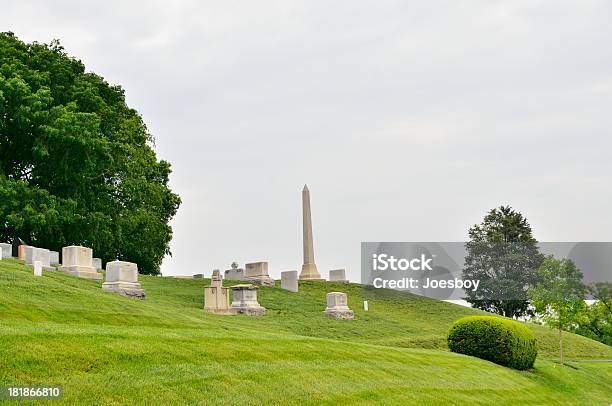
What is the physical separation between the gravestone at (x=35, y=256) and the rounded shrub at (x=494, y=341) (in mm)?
16370

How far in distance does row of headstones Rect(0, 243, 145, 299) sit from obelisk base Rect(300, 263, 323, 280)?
827 inches

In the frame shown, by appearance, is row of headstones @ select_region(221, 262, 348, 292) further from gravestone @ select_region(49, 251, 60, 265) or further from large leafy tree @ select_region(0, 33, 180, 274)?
gravestone @ select_region(49, 251, 60, 265)

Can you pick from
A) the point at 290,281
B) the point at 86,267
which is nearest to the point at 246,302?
the point at 86,267

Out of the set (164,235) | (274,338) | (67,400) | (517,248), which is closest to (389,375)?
(274,338)

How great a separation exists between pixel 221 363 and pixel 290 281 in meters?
30.0

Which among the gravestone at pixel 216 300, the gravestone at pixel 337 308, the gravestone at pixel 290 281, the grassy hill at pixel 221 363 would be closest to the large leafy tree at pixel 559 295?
the grassy hill at pixel 221 363

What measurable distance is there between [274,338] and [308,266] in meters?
34.4

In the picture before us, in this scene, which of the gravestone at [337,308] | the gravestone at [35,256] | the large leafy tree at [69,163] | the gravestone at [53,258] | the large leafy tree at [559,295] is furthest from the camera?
the large leafy tree at [69,163]

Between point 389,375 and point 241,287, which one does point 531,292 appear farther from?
point 389,375

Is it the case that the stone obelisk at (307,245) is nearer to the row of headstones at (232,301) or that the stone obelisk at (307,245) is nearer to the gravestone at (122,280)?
the row of headstones at (232,301)

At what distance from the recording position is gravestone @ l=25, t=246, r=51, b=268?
3194cm

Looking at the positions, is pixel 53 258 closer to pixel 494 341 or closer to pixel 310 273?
pixel 494 341

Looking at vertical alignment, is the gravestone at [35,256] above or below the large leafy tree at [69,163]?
below

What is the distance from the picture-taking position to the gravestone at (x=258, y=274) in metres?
45.1
